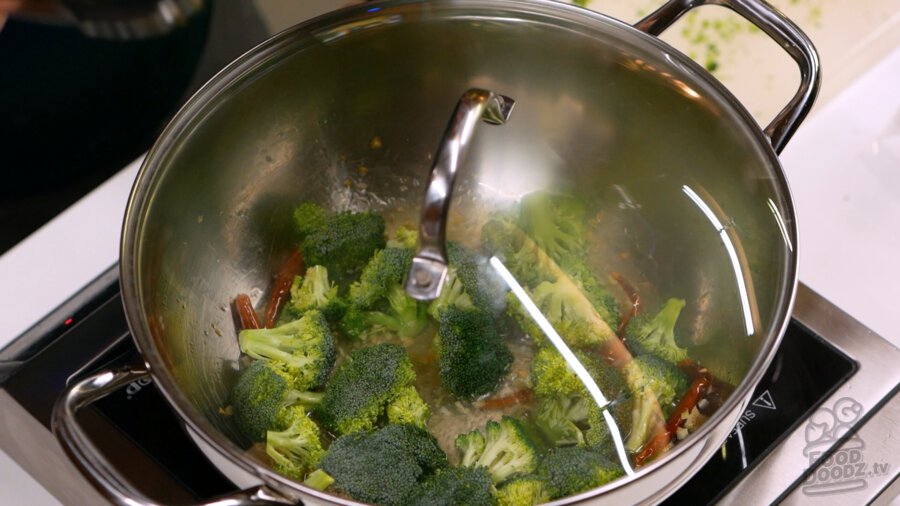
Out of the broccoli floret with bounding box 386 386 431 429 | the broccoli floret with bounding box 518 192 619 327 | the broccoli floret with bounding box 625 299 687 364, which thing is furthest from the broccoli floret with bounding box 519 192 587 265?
the broccoli floret with bounding box 386 386 431 429

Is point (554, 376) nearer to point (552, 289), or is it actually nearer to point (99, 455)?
point (552, 289)

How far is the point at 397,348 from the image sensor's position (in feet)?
2.65

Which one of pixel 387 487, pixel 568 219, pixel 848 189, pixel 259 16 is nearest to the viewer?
pixel 387 487

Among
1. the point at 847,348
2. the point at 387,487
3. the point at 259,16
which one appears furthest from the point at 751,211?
the point at 259,16

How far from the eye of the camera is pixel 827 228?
1.00 metres

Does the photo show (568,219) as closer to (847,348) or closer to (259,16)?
(847,348)

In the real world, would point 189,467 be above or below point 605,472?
below

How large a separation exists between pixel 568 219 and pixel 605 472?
30 centimetres

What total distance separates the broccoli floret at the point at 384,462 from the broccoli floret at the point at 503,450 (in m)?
0.02

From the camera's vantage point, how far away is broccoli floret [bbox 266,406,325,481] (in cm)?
73

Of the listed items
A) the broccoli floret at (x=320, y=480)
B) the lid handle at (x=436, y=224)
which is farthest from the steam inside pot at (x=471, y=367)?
Result: the lid handle at (x=436, y=224)

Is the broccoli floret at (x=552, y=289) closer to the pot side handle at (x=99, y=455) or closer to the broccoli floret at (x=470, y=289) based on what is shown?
the broccoli floret at (x=470, y=289)

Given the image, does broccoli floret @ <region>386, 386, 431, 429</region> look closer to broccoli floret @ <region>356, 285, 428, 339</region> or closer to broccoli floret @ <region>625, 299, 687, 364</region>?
broccoli floret @ <region>356, 285, 428, 339</region>

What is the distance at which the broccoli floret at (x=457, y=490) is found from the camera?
27.6 inches
